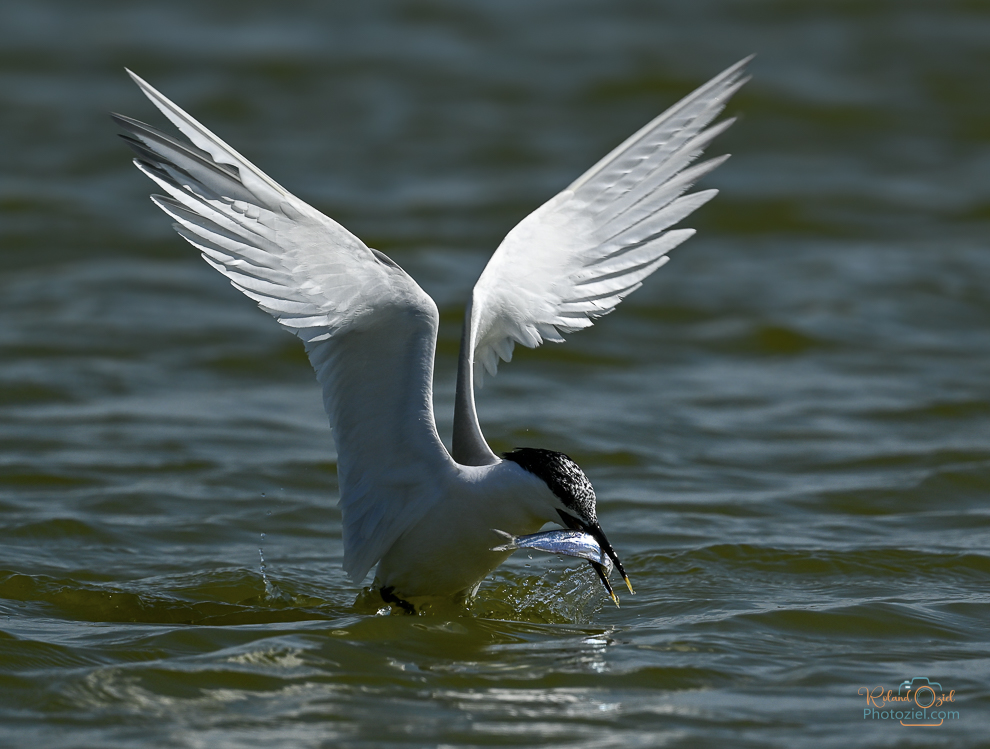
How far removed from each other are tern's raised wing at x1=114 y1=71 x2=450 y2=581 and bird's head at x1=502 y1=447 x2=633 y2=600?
518 mm

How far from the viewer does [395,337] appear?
16.5 ft

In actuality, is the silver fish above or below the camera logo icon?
above

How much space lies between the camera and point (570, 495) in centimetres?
461

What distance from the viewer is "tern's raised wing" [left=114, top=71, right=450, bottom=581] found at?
4.81 metres

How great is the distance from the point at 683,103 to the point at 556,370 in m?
4.38

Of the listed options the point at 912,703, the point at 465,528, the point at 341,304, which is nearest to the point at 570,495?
the point at 465,528

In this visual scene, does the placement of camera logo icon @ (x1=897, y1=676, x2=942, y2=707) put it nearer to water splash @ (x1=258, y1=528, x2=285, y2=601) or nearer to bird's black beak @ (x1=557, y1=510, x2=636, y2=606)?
bird's black beak @ (x1=557, y1=510, x2=636, y2=606)

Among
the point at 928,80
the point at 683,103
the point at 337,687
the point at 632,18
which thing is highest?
the point at 632,18

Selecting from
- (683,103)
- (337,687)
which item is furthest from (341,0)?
(337,687)

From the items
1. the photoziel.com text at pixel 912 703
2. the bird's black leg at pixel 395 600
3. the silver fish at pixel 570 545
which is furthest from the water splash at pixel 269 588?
the photoziel.com text at pixel 912 703

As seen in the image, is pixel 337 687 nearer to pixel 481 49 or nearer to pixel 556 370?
pixel 556 370

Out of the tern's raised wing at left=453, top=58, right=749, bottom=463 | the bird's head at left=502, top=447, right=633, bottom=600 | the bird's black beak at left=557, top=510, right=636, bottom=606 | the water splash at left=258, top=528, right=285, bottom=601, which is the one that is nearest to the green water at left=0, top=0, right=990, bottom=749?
the water splash at left=258, top=528, right=285, bottom=601

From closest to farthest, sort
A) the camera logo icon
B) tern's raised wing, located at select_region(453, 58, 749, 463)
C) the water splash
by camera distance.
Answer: the camera logo icon, tern's raised wing, located at select_region(453, 58, 749, 463), the water splash

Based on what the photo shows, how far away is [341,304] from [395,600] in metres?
1.30
